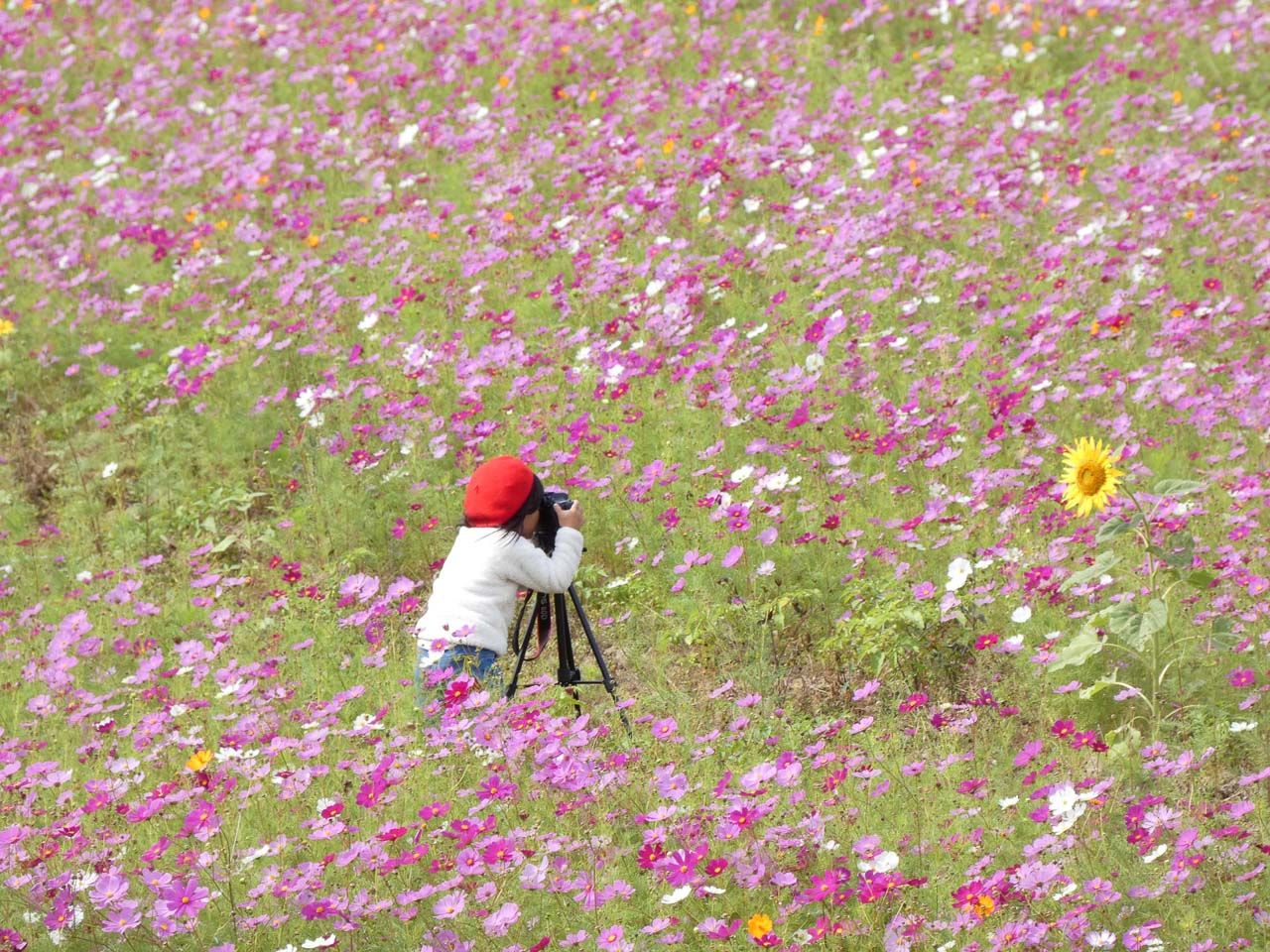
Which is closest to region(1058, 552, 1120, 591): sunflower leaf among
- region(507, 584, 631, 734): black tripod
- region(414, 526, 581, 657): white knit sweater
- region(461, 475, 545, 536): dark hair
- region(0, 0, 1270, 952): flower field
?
region(0, 0, 1270, 952): flower field

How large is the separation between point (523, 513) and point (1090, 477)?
1.75 metres

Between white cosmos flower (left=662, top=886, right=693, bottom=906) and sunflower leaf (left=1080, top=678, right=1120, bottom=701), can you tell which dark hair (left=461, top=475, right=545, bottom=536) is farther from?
sunflower leaf (left=1080, top=678, right=1120, bottom=701)

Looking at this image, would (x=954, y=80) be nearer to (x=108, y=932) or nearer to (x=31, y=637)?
(x=31, y=637)

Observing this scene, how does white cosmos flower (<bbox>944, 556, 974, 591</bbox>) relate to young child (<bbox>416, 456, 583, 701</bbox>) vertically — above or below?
below

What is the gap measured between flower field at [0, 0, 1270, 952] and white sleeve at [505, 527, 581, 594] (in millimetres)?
365

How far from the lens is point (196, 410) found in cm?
714

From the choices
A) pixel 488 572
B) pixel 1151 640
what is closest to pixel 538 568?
pixel 488 572

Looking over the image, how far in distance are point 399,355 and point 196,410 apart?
1036mm

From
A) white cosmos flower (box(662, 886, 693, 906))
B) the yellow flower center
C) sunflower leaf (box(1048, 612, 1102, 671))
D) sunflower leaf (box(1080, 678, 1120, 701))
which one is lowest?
white cosmos flower (box(662, 886, 693, 906))

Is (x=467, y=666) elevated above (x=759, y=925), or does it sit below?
above

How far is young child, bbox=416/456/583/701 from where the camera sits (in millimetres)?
4676

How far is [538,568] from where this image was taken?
4.68 m

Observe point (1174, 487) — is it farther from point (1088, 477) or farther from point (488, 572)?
point (488, 572)

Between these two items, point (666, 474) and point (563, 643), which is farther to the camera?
point (666, 474)
